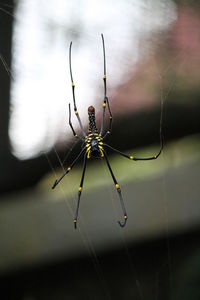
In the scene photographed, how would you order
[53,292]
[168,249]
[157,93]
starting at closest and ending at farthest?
[157,93] → [168,249] → [53,292]

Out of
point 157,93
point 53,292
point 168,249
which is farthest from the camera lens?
point 53,292

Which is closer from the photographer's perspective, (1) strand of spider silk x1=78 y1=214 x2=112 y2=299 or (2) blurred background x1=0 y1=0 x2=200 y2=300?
(2) blurred background x1=0 y1=0 x2=200 y2=300

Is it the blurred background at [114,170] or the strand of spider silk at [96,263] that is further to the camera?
the strand of spider silk at [96,263]

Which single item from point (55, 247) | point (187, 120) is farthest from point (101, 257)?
point (187, 120)

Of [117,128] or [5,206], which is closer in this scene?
[117,128]

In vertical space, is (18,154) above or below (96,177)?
above

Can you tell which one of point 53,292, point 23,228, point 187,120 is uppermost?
point 187,120

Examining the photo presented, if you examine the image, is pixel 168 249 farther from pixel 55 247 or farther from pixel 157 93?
pixel 157 93

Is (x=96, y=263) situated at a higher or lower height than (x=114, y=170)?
lower
